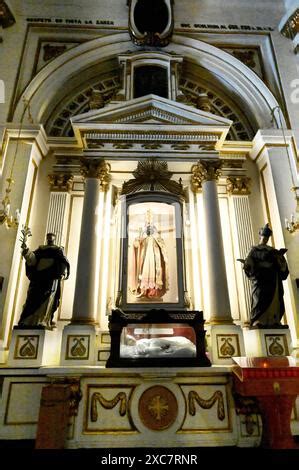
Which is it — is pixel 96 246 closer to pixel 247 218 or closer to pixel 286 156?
pixel 247 218

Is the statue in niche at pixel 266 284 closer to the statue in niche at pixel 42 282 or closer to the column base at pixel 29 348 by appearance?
the statue in niche at pixel 42 282

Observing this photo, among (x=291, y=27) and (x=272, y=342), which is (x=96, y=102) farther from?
(x=272, y=342)

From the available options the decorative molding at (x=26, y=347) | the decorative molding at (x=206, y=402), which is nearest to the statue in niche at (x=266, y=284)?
the decorative molding at (x=206, y=402)

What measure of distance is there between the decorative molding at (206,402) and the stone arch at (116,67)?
5.71 m

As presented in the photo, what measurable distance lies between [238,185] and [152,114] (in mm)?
2360

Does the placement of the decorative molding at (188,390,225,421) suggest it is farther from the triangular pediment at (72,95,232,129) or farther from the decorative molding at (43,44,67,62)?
the decorative molding at (43,44,67,62)

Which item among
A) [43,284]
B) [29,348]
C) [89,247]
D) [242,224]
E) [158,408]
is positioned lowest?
[158,408]

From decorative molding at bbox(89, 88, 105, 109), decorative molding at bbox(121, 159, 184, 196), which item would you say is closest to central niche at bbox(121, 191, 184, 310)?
decorative molding at bbox(121, 159, 184, 196)

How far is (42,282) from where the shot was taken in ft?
16.0

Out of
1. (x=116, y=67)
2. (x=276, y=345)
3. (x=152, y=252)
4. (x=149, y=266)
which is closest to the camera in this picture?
(x=276, y=345)

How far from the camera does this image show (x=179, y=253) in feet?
20.2

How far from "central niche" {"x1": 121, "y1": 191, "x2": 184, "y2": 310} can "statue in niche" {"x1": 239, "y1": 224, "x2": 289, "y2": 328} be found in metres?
1.34

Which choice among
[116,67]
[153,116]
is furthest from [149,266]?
[116,67]

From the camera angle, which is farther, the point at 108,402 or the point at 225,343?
the point at 225,343
